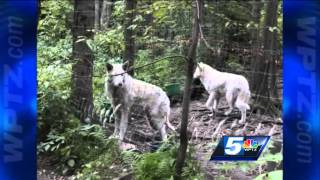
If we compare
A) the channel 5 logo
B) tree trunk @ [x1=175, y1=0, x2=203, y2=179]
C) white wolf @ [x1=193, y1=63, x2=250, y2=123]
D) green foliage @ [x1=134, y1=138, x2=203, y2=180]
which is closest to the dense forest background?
white wolf @ [x1=193, y1=63, x2=250, y2=123]

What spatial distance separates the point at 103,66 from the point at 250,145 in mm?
2362

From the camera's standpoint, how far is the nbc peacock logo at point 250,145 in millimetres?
4613

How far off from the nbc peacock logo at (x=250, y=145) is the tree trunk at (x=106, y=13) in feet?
10.1

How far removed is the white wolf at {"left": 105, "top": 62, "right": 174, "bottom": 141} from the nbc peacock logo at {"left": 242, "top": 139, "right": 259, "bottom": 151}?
5.61ft

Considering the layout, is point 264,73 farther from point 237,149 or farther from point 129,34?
point 237,149

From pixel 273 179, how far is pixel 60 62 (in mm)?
3275

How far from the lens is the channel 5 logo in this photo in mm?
4598

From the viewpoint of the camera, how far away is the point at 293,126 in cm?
340

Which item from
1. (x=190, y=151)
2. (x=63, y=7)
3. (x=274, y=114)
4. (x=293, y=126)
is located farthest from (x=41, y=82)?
(x=293, y=126)

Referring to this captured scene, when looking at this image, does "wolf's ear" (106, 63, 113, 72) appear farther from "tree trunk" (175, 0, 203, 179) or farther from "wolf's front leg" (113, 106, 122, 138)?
"tree trunk" (175, 0, 203, 179)

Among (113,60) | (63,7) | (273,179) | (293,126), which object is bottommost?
(273,179)

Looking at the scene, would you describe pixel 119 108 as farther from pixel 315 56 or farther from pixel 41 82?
pixel 315 56

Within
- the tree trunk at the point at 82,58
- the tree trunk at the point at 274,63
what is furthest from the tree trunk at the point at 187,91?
the tree trunk at the point at 274,63

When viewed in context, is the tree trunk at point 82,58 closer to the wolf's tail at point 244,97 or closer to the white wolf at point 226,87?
the white wolf at point 226,87
